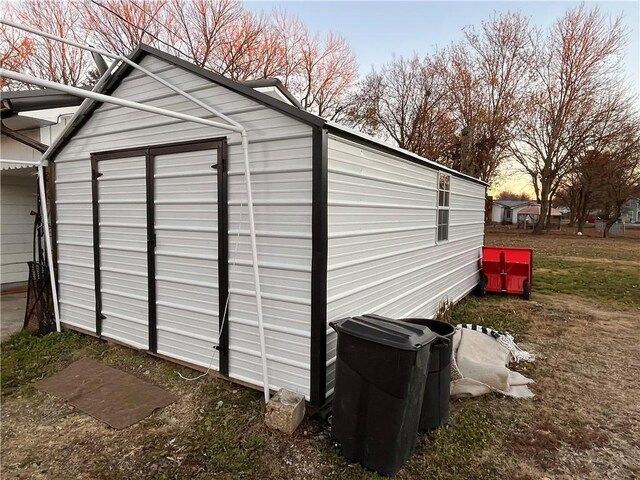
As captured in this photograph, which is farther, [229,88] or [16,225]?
[16,225]

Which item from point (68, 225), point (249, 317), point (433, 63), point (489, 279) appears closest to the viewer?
point (249, 317)

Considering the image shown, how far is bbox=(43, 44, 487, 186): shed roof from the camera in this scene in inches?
114

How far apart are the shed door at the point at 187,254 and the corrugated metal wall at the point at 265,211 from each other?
0.23 metres

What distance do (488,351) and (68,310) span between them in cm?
527

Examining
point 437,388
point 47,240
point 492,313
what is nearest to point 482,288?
point 492,313

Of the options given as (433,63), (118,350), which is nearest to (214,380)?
(118,350)

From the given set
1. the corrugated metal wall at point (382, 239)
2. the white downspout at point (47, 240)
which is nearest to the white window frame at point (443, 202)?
the corrugated metal wall at point (382, 239)

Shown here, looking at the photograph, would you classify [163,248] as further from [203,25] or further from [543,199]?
[543,199]

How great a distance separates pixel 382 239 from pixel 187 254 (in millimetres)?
2007

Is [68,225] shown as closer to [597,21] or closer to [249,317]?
[249,317]

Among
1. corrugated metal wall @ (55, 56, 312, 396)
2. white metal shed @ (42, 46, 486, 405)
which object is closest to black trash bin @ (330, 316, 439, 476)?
white metal shed @ (42, 46, 486, 405)

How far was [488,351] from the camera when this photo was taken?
4.03 meters

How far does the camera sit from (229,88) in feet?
10.8

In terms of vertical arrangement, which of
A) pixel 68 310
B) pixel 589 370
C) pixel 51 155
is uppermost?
pixel 51 155
